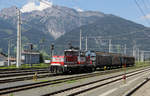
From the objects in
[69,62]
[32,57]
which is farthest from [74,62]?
[32,57]

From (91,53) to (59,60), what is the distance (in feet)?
42.8

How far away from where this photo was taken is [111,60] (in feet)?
163

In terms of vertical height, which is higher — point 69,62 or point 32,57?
Answer: point 69,62

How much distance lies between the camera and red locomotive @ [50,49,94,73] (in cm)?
2872

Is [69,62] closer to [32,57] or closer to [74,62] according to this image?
[74,62]

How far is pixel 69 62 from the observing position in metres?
29.8

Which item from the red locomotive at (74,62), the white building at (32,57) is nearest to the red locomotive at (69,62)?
the red locomotive at (74,62)

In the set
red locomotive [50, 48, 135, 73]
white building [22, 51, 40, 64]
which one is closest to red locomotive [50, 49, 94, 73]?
red locomotive [50, 48, 135, 73]

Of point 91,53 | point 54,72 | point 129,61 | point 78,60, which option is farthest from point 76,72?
point 129,61

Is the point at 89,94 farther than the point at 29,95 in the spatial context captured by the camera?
Yes

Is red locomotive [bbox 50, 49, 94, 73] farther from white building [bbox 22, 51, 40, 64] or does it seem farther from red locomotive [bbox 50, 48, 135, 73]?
white building [bbox 22, 51, 40, 64]

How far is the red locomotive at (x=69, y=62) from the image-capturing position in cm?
2872

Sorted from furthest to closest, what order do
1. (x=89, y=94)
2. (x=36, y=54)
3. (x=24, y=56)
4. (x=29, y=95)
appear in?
(x=36, y=54) → (x=24, y=56) → (x=89, y=94) → (x=29, y=95)

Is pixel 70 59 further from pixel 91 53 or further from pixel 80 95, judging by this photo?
pixel 80 95
